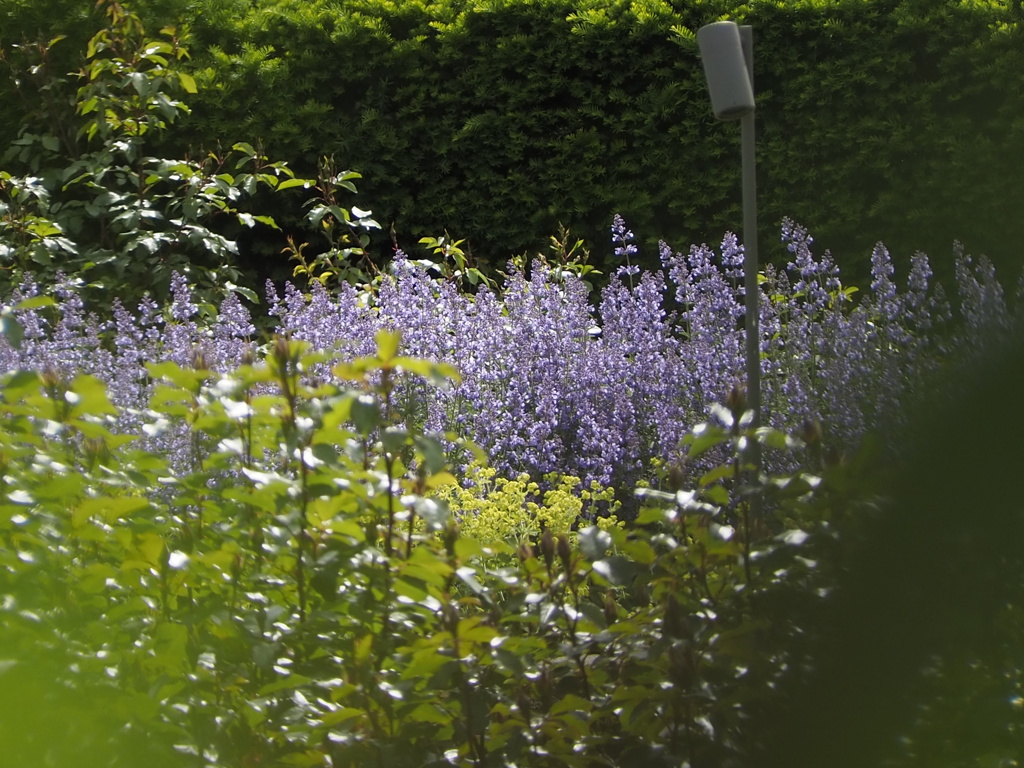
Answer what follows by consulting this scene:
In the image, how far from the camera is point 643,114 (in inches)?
278

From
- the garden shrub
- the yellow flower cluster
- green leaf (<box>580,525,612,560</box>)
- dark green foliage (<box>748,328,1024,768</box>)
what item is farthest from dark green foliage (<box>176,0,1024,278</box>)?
dark green foliage (<box>748,328,1024,768</box>)

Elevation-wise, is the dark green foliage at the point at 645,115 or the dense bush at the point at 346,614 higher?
the dark green foliage at the point at 645,115

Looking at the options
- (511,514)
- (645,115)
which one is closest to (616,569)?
(511,514)

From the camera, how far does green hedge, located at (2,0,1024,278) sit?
22.8 feet

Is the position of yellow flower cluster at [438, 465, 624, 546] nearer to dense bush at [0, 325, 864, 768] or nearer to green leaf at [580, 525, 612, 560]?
dense bush at [0, 325, 864, 768]

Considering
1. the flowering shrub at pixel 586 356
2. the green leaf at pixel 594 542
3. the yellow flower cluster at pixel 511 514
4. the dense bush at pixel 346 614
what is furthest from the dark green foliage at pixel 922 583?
the flowering shrub at pixel 586 356

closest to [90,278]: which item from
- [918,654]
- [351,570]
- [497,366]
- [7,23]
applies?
[7,23]

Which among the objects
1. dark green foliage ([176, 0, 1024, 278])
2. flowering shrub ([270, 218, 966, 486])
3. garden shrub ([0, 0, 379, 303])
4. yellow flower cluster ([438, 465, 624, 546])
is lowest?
yellow flower cluster ([438, 465, 624, 546])

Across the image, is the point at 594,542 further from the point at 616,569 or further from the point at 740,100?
the point at 740,100

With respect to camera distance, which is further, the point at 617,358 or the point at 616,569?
the point at 617,358

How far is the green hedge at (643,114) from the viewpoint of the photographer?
696 cm

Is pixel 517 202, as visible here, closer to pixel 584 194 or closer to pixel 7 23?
pixel 584 194

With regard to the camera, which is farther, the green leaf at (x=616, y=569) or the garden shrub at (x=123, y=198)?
the garden shrub at (x=123, y=198)

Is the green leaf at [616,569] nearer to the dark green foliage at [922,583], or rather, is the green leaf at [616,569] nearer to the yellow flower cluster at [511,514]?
the dark green foliage at [922,583]
